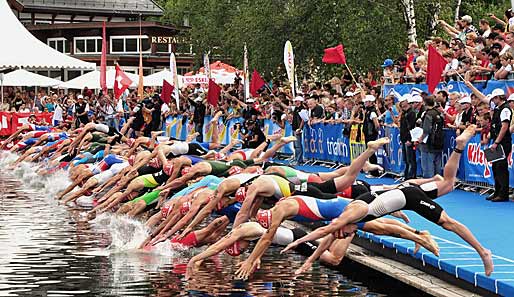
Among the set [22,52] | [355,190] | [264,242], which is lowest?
[264,242]

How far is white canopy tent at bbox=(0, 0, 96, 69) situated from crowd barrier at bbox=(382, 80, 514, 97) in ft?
59.6

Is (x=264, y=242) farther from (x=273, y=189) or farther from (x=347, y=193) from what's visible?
(x=347, y=193)

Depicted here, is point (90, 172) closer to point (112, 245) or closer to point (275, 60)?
point (112, 245)

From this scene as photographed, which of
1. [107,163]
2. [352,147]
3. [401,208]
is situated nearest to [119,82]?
[352,147]

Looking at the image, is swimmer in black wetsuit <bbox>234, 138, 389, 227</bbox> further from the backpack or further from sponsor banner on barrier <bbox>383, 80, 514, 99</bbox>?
the backpack

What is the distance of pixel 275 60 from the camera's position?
37.8 m

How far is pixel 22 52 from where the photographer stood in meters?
40.2

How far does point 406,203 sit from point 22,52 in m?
30.1

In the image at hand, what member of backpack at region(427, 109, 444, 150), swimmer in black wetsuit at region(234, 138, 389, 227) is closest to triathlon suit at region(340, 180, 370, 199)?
swimmer in black wetsuit at region(234, 138, 389, 227)

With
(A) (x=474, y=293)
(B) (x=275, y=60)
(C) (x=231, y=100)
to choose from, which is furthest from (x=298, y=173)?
(B) (x=275, y=60)

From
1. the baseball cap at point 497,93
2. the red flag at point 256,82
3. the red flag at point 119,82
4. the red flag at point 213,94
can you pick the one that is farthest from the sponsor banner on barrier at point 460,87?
the red flag at point 119,82

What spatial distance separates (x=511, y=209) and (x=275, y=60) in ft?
69.5

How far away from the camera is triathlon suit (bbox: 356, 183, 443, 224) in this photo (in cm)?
1227

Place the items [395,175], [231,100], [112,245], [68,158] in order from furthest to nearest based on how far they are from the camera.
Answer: [231,100], [68,158], [395,175], [112,245]
